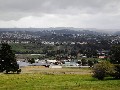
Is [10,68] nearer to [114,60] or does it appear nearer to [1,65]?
[1,65]

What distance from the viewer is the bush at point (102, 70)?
5503 centimetres

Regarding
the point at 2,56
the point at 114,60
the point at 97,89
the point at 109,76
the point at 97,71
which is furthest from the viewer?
the point at 114,60

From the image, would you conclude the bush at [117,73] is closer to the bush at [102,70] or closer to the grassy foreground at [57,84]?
the bush at [102,70]

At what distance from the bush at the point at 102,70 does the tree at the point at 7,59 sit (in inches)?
1065

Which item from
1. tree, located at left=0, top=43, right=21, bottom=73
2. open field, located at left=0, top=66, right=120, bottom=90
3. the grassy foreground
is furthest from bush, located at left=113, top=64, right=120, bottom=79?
tree, located at left=0, top=43, right=21, bottom=73

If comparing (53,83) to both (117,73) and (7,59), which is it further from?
(7,59)

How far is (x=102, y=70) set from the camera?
55.7 m

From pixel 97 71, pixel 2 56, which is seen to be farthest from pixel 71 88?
pixel 2 56

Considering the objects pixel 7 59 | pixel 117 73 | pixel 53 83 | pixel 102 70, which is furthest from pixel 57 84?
pixel 7 59

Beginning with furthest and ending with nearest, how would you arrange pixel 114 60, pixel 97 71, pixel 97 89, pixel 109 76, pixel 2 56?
pixel 114 60 < pixel 2 56 < pixel 109 76 < pixel 97 71 < pixel 97 89

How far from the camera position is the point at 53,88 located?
3847 cm

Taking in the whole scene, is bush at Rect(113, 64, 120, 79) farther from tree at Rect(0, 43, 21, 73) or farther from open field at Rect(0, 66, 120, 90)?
tree at Rect(0, 43, 21, 73)

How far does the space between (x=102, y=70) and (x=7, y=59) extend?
29799 mm

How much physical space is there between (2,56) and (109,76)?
29.0m
